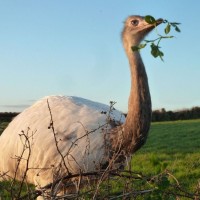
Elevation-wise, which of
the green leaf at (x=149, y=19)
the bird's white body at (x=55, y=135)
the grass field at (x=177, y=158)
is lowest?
the grass field at (x=177, y=158)

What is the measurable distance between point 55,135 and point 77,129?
1.54 feet

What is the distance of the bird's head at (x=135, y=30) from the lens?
7600 mm

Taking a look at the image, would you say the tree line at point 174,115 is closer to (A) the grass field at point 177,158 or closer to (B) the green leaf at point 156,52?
(A) the grass field at point 177,158

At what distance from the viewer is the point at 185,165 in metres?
11.9

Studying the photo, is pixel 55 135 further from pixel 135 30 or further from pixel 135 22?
pixel 135 22

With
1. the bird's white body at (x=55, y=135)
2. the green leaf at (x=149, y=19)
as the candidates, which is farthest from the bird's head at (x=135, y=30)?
the green leaf at (x=149, y=19)

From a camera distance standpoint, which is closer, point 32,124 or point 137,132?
point 137,132

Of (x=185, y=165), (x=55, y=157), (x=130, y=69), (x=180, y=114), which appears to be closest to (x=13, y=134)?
(x=55, y=157)

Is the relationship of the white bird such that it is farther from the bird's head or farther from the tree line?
the tree line

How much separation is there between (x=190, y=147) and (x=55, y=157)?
9.99m

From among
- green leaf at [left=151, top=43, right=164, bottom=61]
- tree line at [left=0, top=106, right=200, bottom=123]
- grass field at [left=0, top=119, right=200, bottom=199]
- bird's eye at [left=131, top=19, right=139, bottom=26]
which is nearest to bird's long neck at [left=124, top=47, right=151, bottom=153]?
grass field at [left=0, top=119, right=200, bottom=199]

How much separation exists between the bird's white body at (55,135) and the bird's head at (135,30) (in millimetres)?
988

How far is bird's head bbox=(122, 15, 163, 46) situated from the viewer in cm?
760

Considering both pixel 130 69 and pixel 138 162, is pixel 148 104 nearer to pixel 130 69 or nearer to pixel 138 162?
pixel 130 69
